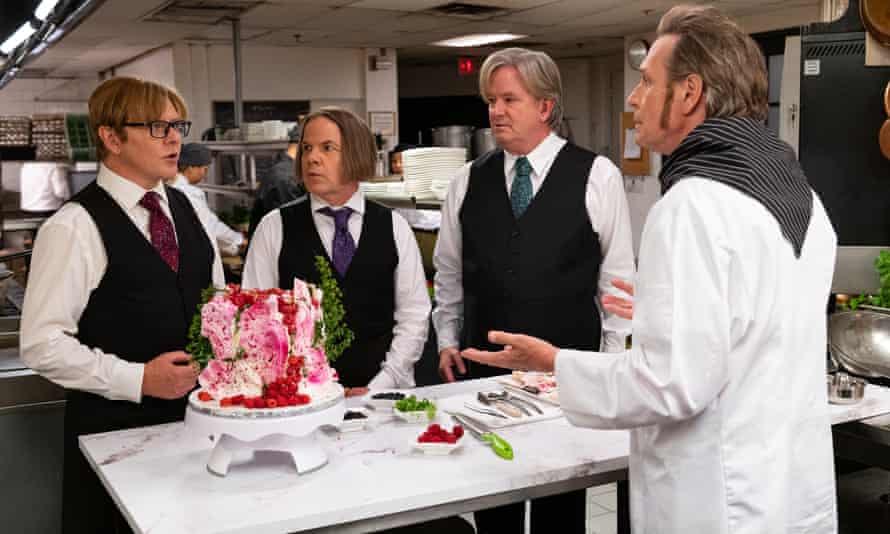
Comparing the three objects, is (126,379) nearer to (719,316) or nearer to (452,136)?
(719,316)

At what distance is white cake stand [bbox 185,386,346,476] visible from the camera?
5.98 feet

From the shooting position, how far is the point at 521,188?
2.96 meters

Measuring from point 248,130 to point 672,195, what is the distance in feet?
19.2

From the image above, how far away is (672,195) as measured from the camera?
1.60m

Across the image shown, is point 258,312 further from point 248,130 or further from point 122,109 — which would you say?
point 248,130

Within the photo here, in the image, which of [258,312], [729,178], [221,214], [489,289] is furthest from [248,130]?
[729,178]

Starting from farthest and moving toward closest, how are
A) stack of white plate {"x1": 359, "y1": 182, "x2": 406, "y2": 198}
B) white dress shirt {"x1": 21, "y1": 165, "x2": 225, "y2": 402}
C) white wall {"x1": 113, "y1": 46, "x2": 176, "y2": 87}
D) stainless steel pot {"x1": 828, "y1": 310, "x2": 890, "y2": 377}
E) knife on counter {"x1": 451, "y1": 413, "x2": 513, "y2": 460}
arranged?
white wall {"x1": 113, "y1": 46, "x2": 176, "y2": 87}
stack of white plate {"x1": 359, "y1": 182, "x2": 406, "y2": 198}
stainless steel pot {"x1": 828, "y1": 310, "x2": 890, "y2": 377}
white dress shirt {"x1": 21, "y1": 165, "x2": 225, "y2": 402}
knife on counter {"x1": 451, "y1": 413, "x2": 513, "y2": 460}

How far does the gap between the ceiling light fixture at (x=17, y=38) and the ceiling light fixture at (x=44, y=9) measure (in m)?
0.56

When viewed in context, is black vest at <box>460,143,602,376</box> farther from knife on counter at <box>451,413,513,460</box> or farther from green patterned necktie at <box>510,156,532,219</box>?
knife on counter at <box>451,413,513,460</box>

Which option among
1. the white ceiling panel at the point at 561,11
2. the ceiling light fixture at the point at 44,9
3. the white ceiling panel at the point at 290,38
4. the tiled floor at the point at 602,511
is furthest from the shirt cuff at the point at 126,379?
the white ceiling panel at the point at 290,38

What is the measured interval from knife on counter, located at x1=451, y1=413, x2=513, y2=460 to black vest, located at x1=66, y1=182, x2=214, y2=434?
2.55ft

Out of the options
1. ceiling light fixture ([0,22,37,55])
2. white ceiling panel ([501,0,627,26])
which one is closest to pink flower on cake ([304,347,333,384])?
ceiling light fixture ([0,22,37,55])

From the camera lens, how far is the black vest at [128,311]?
7.53ft

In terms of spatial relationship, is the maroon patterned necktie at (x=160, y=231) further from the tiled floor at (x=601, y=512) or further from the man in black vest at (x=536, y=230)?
the tiled floor at (x=601, y=512)
